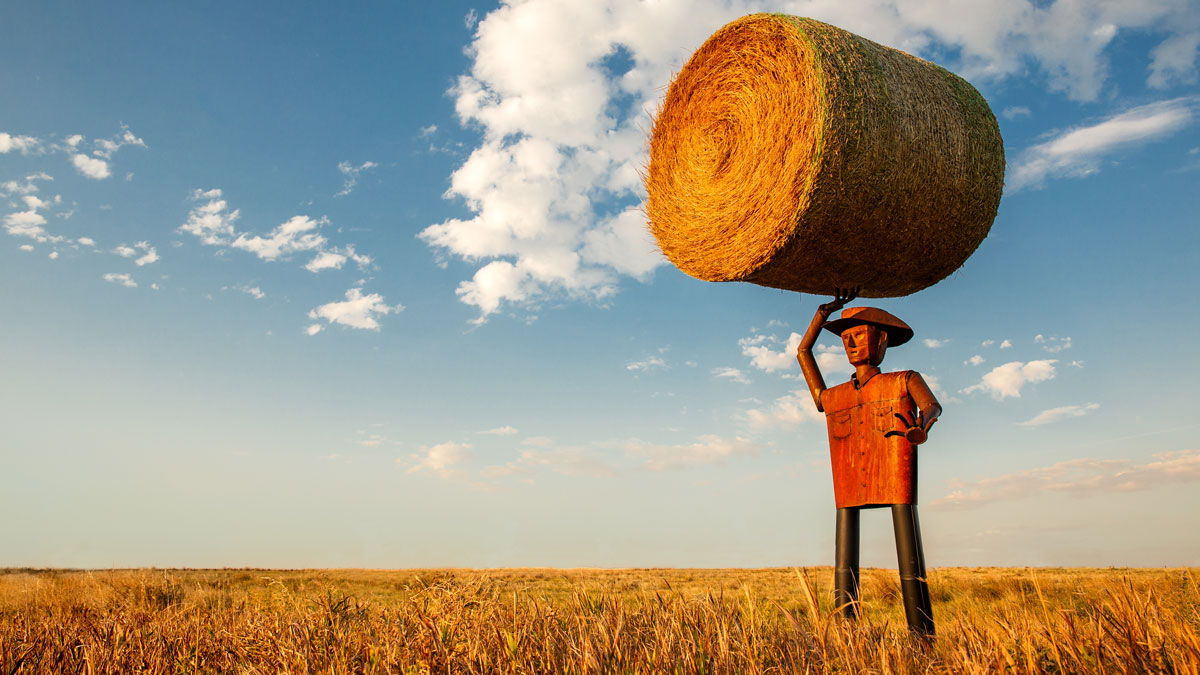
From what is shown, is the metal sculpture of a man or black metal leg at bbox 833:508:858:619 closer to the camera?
the metal sculpture of a man

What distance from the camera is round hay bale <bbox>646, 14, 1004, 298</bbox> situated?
6.59 m

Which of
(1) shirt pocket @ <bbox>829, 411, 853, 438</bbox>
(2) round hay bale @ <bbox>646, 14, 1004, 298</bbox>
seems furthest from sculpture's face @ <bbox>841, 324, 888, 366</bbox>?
(2) round hay bale @ <bbox>646, 14, 1004, 298</bbox>

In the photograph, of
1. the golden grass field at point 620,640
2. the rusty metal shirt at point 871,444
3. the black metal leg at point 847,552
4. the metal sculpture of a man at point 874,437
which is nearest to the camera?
the golden grass field at point 620,640

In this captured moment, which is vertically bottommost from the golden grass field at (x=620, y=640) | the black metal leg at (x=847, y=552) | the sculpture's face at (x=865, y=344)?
the golden grass field at (x=620, y=640)

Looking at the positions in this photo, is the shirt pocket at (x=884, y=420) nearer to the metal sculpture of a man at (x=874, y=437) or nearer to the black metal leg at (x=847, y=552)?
the metal sculpture of a man at (x=874, y=437)

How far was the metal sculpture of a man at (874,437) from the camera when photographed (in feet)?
19.6

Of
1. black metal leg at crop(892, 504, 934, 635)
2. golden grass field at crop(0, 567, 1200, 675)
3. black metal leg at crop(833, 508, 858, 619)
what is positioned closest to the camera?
golden grass field at crop(0, 567, 1200, 675)

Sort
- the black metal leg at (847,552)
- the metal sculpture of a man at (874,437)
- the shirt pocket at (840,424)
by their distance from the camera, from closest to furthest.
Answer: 1. the metal sculpture of a man at (874,437)
2. the black metal leg at (847,552)
3. the shirt pocket at (840,424)

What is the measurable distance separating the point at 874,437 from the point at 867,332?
907 millimetres

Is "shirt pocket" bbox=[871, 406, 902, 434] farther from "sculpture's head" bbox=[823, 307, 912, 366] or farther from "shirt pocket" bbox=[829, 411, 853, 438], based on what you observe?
"sculpture's head" bbox=[823, 307, 912, 366]

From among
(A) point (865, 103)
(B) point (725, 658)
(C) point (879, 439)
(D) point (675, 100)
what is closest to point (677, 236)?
(D) point (675, 100)

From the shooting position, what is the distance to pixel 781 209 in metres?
6.82

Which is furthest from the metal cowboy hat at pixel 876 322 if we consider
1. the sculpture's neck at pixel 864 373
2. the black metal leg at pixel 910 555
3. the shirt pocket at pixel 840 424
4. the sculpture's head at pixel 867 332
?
the black metal leg at pixel 910 555

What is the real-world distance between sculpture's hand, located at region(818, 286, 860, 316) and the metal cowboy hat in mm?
187
